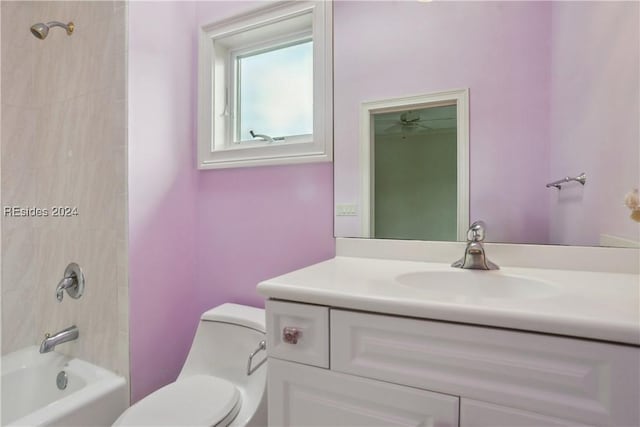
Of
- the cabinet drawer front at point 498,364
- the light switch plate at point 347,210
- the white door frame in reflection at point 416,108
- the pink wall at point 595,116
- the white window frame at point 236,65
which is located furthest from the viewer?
the white window frame at point 236,65

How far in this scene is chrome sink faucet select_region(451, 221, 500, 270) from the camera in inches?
37.1

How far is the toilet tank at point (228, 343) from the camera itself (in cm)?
122

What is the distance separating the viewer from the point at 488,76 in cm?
101

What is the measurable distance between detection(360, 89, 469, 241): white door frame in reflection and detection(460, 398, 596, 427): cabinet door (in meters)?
0.56

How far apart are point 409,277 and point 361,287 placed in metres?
0.25

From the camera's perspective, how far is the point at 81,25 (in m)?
1.35

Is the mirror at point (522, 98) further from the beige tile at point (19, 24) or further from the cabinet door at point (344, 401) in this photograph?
the beige tile at point (19, 24)

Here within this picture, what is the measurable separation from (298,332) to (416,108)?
0.83 m

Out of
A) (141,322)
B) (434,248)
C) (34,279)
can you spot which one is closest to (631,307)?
(434,248)

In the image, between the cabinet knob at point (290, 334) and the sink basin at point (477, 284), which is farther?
the sink basin at point (477, 284)

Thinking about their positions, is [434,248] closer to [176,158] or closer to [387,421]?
[387,421]

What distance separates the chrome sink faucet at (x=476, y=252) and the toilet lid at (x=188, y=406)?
2.76 ft

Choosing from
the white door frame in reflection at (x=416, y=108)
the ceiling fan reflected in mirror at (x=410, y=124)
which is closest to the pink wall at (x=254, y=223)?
the white door frame in reflection at (x=416, y=108)

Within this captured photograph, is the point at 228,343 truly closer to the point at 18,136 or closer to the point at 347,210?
the point at 347,210
